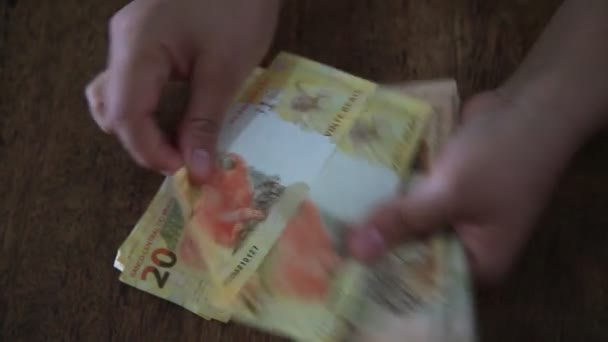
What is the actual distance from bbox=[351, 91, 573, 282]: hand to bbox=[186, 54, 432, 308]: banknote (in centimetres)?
8

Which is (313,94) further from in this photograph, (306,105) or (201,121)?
(201,121)

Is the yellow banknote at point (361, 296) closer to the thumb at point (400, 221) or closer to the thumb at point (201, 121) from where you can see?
the thumb at point (400, 221)

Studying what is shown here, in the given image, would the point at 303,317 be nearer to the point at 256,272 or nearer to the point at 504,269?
the point at 256,272

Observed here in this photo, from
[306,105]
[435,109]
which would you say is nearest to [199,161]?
[306,105]

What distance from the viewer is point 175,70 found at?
2.44ft

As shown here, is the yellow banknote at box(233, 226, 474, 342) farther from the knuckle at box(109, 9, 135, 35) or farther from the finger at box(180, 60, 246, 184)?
the knuckle at box(109, 9, 135, 35)

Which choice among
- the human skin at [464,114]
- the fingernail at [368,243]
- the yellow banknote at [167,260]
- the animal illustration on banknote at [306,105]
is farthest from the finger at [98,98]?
the fingernail at [368,243]

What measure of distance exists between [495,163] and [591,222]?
15 cm

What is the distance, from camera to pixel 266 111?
77 cm

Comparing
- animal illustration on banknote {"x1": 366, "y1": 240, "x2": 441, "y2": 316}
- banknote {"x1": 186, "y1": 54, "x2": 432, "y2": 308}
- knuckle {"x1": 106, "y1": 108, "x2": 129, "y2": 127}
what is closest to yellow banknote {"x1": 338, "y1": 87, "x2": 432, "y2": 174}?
banknote {"x1": 186, "y1": 54, "x2": 432, "y2": 308}

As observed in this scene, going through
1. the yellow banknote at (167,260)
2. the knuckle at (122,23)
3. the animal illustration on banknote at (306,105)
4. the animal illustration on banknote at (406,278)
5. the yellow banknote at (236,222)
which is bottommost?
the yellow banknote at (167,260)

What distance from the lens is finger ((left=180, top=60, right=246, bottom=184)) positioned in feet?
2.32

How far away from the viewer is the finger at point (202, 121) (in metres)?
A: 0.71

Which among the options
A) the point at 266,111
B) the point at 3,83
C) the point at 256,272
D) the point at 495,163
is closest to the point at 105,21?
the point at 3,83
